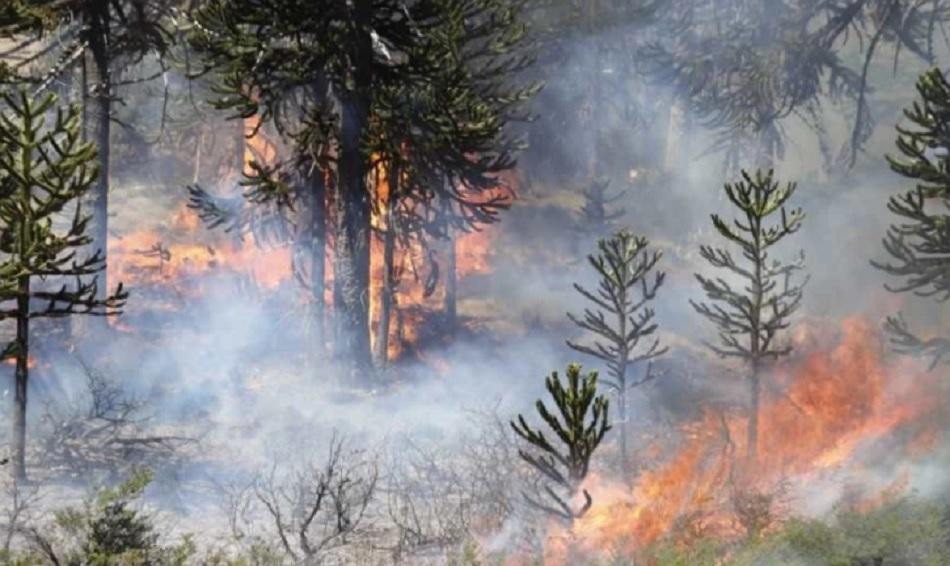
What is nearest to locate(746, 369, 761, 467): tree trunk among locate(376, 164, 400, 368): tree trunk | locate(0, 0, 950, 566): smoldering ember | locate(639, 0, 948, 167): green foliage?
locate(0, 0, 950, 566): smoldering ember

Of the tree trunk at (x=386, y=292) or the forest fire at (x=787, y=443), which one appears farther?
the tree trunk at (x=386, y=292)

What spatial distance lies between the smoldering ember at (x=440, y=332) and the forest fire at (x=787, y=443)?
72mm

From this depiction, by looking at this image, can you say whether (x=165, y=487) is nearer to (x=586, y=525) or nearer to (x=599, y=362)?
(x=586, y=525)

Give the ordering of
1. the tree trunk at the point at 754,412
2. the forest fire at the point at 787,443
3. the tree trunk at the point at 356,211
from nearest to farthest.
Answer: the forest fire at the point at 787,443 < the tree trunk at the point at 754,412 < the tree trunk at the point at 356,211

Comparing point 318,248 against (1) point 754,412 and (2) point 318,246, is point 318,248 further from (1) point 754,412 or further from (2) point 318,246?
(1) point 754,412

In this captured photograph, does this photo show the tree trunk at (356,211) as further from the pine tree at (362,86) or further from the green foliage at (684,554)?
the green foliage at (684,554)

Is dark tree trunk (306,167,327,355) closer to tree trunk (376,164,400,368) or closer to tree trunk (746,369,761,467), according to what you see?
tree trunk (376,164,400,368)

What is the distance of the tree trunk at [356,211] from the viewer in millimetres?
16172

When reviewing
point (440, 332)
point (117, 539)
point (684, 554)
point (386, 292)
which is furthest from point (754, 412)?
point (440, 332)

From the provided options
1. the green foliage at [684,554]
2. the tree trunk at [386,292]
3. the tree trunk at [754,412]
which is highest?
the tree trunk at [386,292]

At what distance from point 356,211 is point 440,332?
4.80m

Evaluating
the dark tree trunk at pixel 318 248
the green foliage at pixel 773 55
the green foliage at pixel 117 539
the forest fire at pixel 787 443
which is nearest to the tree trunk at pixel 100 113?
the dark tree trunk at pixel 318 248

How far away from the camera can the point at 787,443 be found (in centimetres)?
1499

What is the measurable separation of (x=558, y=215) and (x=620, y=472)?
15055 mm
